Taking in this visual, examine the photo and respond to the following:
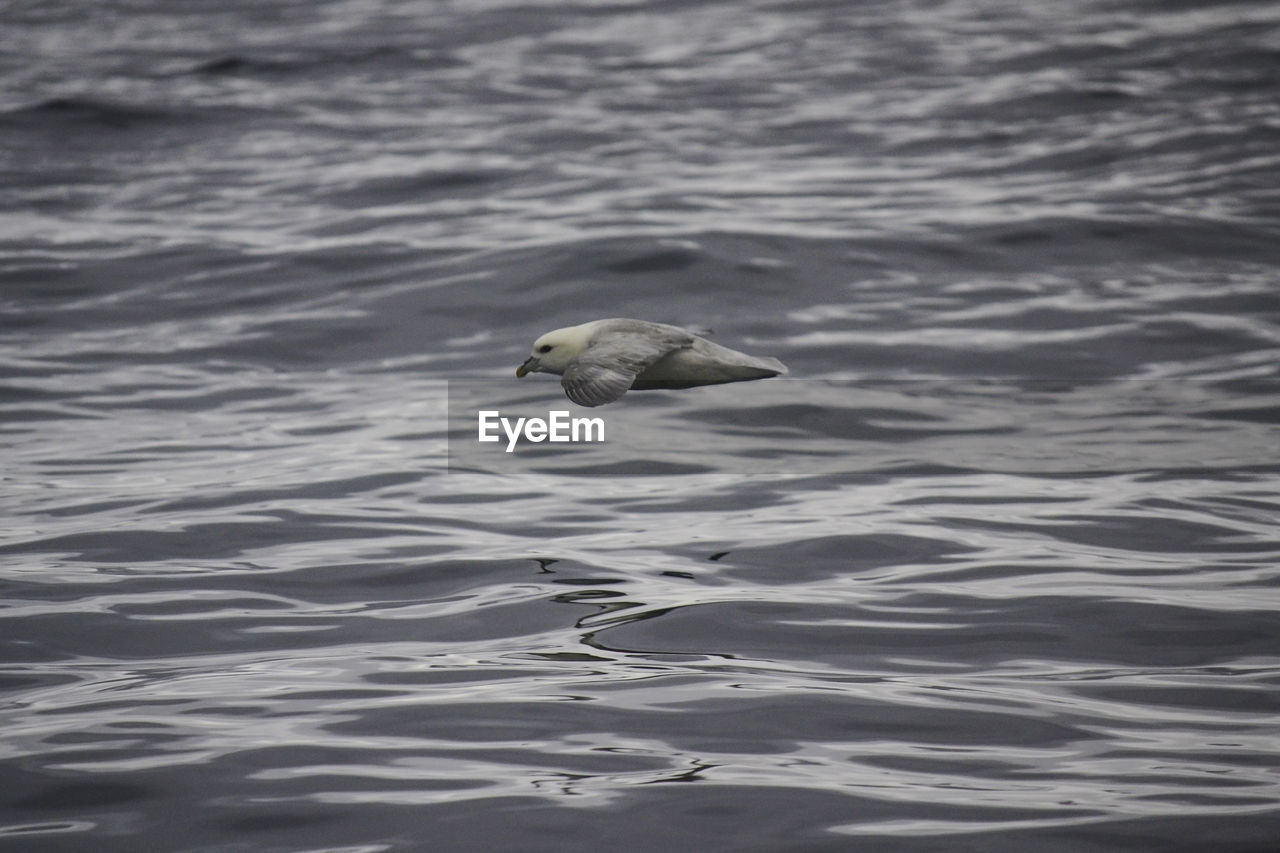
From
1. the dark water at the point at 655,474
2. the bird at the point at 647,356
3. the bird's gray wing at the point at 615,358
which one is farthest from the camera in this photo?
the bird at the point at 647,356

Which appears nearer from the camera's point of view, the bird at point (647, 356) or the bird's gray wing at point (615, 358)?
the bird's gray wing at point (615, 358)

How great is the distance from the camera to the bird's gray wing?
7324mm

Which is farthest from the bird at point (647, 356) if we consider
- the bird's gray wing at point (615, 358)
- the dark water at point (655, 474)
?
the dark water at point (655, 474)

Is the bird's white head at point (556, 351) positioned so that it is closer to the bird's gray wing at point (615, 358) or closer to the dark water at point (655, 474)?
the bird's gray wing at point (615, 358)

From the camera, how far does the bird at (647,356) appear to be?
7738mm

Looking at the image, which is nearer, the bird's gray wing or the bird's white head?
the bird's gray wing

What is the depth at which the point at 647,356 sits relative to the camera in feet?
25.3

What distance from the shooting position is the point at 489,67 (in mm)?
Result: 30359

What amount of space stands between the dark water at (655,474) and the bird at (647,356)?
3.76 ft

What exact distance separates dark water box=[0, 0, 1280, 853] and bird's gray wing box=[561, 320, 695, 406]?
1.17m

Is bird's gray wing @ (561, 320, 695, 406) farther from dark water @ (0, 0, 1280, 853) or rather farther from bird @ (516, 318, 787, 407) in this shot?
dark water @ (0, 0, 1280, 853)

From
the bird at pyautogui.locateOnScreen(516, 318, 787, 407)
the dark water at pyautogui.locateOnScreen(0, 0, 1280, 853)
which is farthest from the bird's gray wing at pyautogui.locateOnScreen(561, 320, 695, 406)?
the dark water at pyautogui.locateOnScreen(0, 0, 1280, 853)

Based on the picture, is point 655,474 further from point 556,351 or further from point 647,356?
point 647,356

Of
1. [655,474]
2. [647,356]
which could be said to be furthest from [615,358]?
[655,474]
